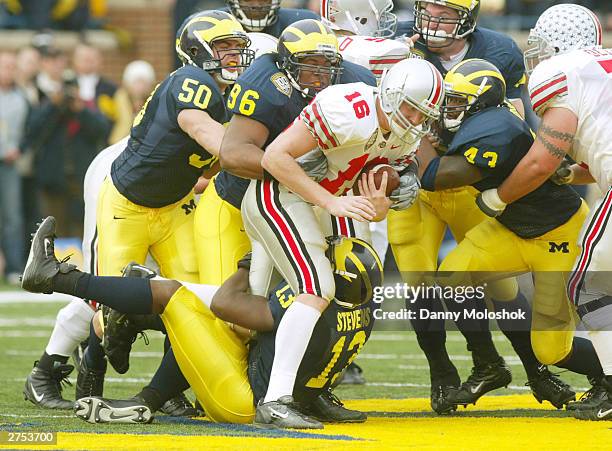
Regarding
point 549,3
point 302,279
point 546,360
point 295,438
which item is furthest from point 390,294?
point 549,3

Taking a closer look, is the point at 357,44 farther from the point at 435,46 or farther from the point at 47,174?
the point at 47,174

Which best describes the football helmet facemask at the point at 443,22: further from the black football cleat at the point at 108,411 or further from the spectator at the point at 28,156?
the spectator at the point at 28,156

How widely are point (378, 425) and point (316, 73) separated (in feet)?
4.91

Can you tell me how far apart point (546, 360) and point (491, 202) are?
2.47 ft

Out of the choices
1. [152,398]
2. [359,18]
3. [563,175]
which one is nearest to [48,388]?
[152,398]

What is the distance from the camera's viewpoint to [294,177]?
499 centimetres

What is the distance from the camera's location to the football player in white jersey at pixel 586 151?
5.34 meters

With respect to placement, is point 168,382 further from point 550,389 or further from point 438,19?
point 438,19

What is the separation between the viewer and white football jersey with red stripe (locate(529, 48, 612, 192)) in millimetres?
5340

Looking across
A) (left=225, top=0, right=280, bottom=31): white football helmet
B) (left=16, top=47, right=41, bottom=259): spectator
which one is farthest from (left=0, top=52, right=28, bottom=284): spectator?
(left=225, top=0, right=280, bottom=31): white football helmet

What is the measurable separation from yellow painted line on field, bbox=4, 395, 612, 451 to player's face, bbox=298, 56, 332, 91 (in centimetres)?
145

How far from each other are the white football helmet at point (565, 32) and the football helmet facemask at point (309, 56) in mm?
1044

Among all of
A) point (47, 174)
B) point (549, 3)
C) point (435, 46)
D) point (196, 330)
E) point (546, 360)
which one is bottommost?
point (47, 174)

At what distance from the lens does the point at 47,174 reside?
12.5 m
